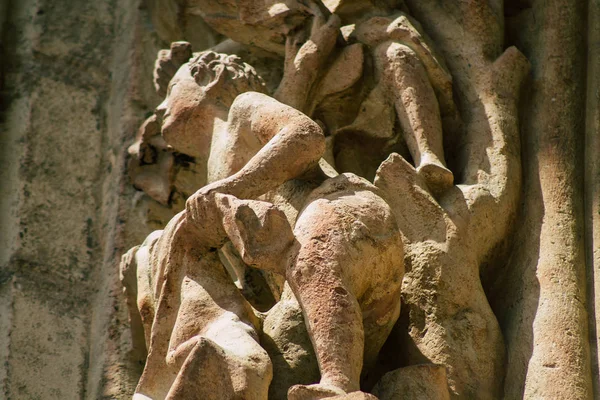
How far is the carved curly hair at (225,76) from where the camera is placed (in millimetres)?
3787

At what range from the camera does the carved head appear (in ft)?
12.4

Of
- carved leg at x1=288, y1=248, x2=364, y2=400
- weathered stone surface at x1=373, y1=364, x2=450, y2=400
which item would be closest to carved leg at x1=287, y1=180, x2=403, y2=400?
carved leg at x1=288, y1=248, x2=364, y2=400

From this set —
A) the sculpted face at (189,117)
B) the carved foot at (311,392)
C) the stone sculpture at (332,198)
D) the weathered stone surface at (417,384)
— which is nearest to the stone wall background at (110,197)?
the stone sculpture at (332,198)

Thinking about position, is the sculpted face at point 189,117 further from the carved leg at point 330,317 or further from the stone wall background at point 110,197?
the carved leg at point 330,317

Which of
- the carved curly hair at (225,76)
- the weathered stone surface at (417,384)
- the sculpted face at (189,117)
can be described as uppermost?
the carved curly hair at (225,76)

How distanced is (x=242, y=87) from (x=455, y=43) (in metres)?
0.64

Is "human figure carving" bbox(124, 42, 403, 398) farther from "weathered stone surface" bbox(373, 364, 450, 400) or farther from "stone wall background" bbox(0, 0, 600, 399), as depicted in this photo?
"stone wall background" bbox(0, 0, 600, 399)

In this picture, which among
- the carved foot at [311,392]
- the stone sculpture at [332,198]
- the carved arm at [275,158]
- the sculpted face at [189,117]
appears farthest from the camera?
the sculpted face at [189,117]

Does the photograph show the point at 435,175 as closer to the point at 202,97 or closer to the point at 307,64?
the point at 307,64

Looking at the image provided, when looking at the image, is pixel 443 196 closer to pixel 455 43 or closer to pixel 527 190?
pixel 527 190

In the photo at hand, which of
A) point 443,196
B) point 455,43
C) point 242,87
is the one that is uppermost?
point 455,43

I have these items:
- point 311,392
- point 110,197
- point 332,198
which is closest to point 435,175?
point 332,198

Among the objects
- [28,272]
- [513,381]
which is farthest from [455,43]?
[28,272]

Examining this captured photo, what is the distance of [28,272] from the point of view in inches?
159
